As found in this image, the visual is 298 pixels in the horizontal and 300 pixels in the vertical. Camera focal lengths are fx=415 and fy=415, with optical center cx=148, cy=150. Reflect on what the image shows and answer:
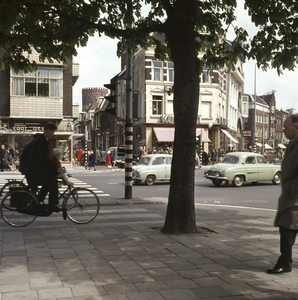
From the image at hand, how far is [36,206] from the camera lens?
301 inches

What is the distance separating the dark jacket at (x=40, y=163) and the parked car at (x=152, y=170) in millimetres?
10984

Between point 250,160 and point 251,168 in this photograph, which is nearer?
point 251,168

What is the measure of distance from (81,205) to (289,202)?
4.59 metres

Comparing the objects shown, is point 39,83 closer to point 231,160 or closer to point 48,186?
point 231,160

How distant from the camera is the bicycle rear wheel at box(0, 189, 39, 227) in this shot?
766 cm

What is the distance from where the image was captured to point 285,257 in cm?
476

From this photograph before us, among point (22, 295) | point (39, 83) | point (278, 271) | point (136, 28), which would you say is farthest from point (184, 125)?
point (39, 83)

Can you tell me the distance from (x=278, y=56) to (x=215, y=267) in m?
5.22

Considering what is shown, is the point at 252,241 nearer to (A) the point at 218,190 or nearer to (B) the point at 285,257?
(B) the point at 285,257

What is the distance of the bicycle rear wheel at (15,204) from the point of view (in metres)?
7.66

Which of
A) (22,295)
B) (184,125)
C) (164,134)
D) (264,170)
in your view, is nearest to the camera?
(22,295)

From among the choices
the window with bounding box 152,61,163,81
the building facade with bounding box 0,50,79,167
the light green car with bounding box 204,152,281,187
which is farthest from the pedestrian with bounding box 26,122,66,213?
the window with bounding box 152,61,163,81

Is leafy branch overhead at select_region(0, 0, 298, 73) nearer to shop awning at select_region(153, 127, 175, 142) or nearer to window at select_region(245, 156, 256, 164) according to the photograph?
window at select_region(245, 156, 256, 164)

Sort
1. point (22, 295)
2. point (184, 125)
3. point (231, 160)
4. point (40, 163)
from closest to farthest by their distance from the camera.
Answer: point (22, 295), point (184, 125), point (40, 163), point (231, 160)
